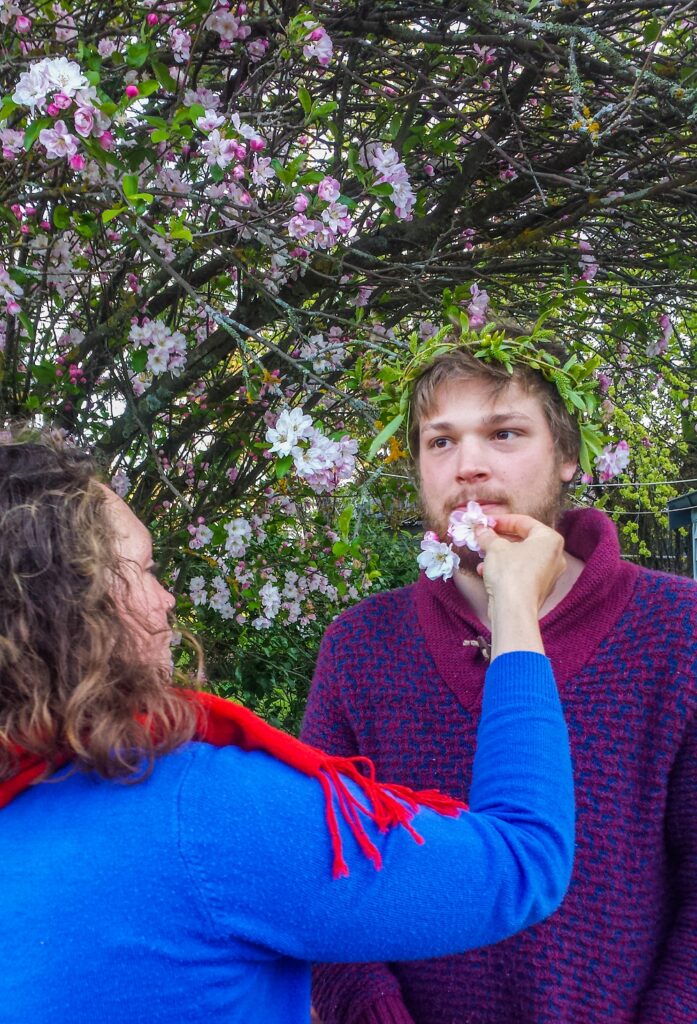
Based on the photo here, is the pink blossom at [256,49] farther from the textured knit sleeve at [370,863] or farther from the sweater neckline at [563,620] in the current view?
the textured knit sleeve at [370,863]

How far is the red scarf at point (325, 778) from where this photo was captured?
0.88 meters

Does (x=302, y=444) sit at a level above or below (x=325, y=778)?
above

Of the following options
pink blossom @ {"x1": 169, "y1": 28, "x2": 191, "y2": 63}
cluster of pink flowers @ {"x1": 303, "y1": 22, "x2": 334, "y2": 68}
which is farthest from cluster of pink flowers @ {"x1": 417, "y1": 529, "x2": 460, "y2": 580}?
pink blossom @ {"x1": 169, "y1": 28, "x2": 191, "y2": 63}

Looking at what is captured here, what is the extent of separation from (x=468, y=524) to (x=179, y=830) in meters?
0.75

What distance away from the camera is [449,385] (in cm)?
156

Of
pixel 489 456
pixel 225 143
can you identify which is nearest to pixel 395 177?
pixel 225 143

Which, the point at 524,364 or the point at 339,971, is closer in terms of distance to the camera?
the point at 339,971

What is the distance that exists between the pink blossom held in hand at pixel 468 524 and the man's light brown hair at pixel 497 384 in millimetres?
241

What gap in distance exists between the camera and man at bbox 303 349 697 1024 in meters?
1.25

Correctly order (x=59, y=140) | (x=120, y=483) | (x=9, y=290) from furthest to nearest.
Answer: (x=120, y=483), (x=9, y=290), (x=59, y=140)

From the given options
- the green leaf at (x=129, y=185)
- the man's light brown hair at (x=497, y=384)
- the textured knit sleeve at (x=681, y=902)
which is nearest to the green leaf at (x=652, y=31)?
the man's light brown hair at (x=497, y=384)

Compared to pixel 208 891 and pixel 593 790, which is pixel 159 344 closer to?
pixel 593 790

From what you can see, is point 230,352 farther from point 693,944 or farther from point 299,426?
point 693,944

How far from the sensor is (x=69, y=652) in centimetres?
93
